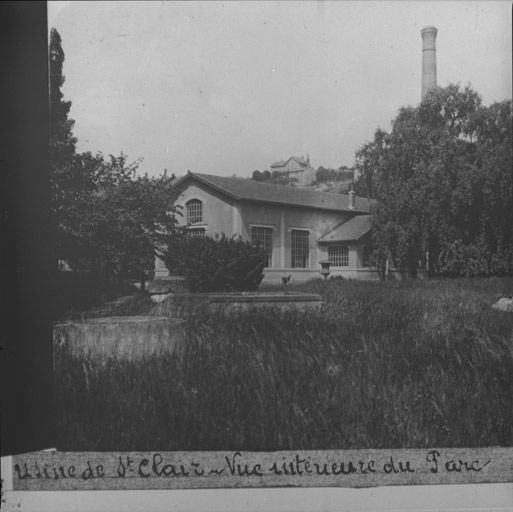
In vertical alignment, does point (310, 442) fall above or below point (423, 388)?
below

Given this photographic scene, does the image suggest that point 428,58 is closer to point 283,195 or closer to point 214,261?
point 283,195

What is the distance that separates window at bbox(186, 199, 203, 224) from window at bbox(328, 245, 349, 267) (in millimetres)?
1172

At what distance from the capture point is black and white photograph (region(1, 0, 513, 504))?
4.03 metres

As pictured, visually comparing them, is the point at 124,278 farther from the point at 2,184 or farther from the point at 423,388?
the point at 423,388

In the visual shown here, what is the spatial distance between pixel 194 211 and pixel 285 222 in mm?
798

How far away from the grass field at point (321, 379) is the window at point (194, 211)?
80 centimetres

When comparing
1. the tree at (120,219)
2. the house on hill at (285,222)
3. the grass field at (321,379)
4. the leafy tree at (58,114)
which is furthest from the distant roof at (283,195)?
the leafy tree at (58,114)

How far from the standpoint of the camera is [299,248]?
14.2 feet

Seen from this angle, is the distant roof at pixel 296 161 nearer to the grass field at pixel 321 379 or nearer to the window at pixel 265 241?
the window at pixel 265 241

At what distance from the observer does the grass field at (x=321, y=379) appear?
4012mm

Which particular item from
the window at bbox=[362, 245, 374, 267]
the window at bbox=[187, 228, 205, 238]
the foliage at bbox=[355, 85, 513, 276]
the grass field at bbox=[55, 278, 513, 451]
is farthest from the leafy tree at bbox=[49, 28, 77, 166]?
the window at bbox=[362, 245, 374, 267]

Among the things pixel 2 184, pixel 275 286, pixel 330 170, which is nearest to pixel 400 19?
pixel 330 170

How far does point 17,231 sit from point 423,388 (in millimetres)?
3562

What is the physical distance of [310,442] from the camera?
13.1 feet
